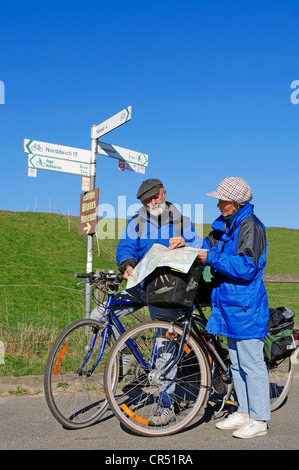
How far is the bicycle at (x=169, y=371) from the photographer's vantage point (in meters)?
3.82

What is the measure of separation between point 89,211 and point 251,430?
3641mm

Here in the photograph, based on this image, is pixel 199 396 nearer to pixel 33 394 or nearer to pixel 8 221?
pixel 33 394

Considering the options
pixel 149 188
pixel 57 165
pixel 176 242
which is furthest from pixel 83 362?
pixel 57 165

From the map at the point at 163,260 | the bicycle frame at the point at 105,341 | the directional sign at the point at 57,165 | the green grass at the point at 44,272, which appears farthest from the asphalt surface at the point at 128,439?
the directional sign at the point at 57,165

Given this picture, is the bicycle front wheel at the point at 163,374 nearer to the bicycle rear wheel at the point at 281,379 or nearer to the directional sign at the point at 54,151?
the bicycle rear wheel at the point at 281,379

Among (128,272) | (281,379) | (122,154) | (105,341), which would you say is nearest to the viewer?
(105,341)

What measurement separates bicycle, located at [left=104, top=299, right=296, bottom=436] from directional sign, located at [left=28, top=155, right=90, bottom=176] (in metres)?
3.44

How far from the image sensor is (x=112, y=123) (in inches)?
269

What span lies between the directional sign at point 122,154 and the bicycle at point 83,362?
3.51m

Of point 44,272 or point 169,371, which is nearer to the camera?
point 169,371

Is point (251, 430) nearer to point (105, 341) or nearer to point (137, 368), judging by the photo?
point (137, 368)

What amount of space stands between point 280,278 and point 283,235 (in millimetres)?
42700
